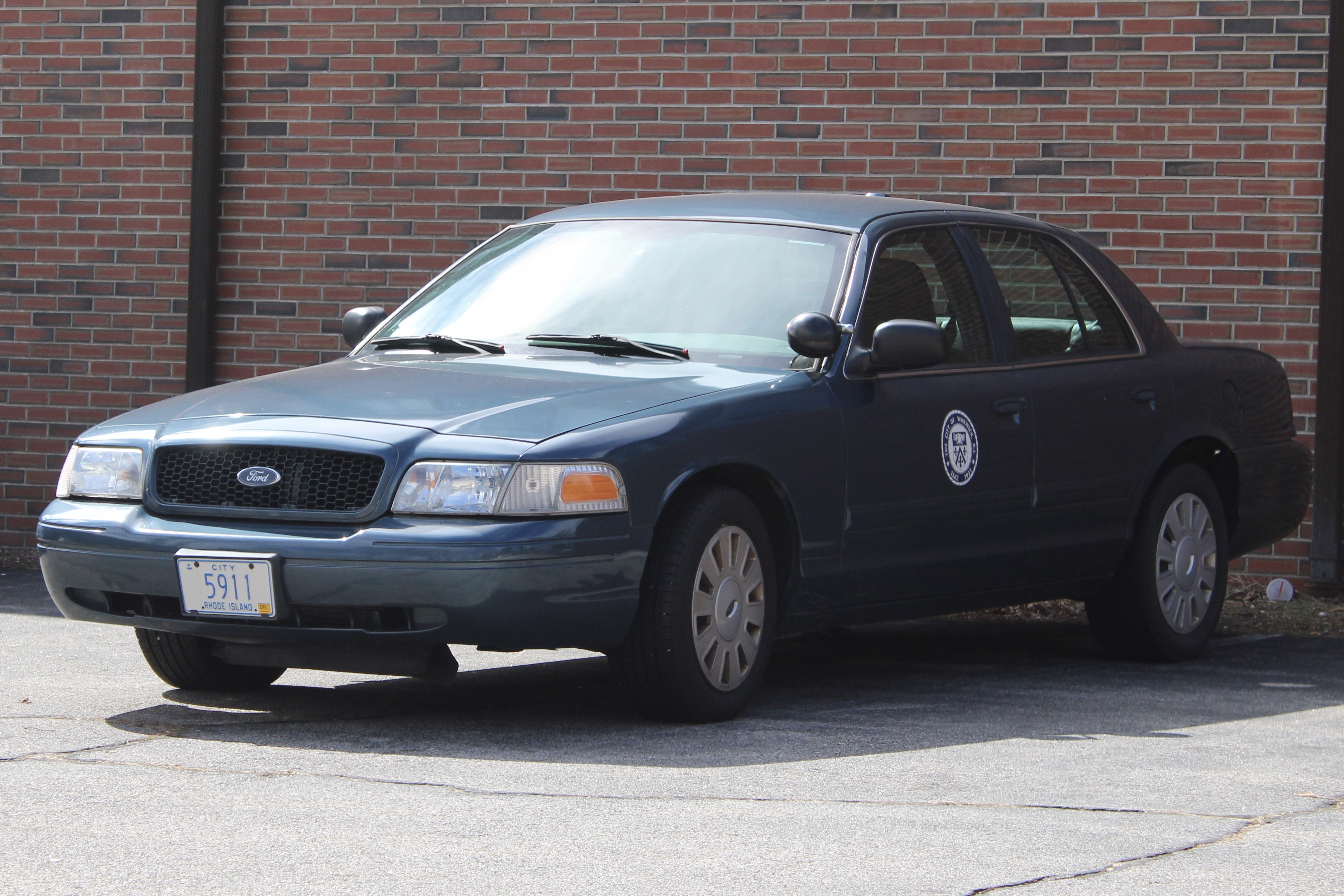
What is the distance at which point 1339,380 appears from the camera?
9.38m

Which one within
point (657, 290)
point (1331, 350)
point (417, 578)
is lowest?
point (417, 578)

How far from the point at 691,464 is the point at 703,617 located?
435 mm

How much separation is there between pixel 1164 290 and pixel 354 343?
4.37m

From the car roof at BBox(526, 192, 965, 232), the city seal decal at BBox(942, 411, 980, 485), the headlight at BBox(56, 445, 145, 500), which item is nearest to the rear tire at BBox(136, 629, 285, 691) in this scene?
the headlight at BBox(56, 445, 145, 500)

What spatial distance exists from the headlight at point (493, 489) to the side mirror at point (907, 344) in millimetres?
1262

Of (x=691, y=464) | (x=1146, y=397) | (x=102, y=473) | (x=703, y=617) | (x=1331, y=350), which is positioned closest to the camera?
(x=691, y=464)

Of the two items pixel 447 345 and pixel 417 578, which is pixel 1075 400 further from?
pixel 417 578

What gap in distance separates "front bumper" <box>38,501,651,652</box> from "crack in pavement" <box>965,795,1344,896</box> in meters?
1.65

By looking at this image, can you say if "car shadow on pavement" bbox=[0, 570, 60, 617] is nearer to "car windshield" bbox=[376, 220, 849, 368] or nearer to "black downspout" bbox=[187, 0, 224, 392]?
"black downspout" bbox=[187, 0, 224, 392]

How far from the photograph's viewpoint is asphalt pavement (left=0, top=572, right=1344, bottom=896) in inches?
154

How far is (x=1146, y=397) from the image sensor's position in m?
7.37

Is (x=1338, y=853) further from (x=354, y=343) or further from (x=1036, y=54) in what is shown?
(x=1036, y=54)

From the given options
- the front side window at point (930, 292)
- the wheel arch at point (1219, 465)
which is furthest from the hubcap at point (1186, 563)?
the front side window at point (930, 292)

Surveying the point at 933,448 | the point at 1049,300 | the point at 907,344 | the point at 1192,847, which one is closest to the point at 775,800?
the point at 1192,847
